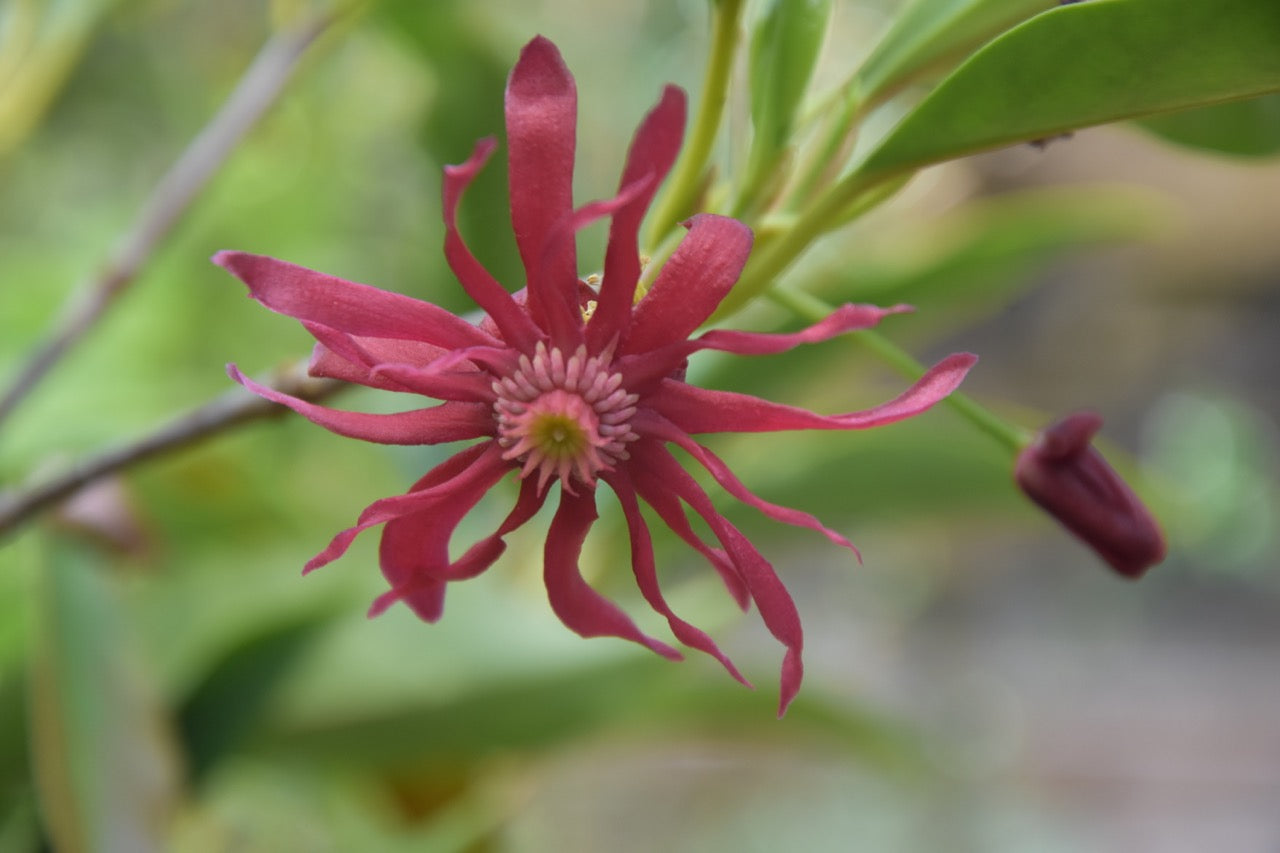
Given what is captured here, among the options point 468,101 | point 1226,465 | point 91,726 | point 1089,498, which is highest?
point 1226,465

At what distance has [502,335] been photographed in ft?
1.01

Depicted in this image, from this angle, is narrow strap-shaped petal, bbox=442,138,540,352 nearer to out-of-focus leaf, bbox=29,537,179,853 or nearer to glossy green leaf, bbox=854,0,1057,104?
glossy green leaf, bbox=854,0,1057,104

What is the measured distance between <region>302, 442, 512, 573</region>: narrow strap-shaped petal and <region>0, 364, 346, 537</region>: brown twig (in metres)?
0.05

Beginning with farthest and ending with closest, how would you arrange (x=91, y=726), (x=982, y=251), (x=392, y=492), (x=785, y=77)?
(x=392, y=492), (x=982, y=251), (x=91, y=726), (x=785, y=77)

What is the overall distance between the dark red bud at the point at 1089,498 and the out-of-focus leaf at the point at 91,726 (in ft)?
1.28

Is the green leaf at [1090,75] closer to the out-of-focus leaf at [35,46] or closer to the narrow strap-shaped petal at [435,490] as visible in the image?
the narrow strap-shaped petal at [435,490]

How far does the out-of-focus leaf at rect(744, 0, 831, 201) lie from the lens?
374 millimetres

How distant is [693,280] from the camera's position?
0.29 meters

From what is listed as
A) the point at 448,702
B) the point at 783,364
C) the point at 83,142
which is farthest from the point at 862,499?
the point at 83,142

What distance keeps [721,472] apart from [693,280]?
0.05 m

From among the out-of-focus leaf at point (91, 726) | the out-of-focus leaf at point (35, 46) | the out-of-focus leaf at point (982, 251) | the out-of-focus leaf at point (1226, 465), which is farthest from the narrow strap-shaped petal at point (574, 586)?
the out-of-focus leaf at point (1226, 465)

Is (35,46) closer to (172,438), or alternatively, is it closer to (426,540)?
(172,438)

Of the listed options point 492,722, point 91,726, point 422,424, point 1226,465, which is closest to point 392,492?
point 492,722

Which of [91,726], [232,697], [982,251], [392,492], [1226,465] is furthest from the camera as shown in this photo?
[1226,465]
